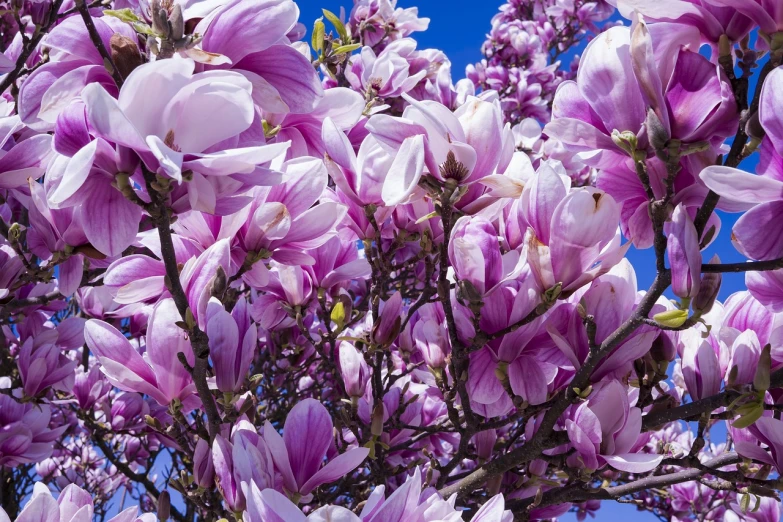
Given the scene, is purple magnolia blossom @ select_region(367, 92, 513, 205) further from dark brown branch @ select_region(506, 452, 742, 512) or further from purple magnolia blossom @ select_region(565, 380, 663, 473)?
dark brown branch @ select_region(506, 452, 742, 512)

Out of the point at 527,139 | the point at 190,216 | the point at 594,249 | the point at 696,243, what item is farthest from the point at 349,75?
the point at 696,243

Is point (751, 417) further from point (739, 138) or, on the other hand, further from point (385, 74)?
point (385, 74)

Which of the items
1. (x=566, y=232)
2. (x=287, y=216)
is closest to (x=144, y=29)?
(x=287, y=216)

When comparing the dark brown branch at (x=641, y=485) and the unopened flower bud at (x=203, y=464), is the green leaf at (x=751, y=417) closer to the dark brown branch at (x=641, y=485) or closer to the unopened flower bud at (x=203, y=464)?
the dark brown branch at (x=641, y=485)

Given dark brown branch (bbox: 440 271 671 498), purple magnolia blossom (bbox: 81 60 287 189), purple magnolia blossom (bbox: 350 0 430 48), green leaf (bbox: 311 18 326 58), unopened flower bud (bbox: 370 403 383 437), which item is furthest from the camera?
purple magnolia blossom (bbox: 350 0 430 48)

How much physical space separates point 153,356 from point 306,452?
0.27 m

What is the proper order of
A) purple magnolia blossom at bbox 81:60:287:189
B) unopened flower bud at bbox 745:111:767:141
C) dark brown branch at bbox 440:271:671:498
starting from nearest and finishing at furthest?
purple magnolia blossom at bbox 81:60:287:189
unopened flower bud at bbox 745:111:767:141
dark brown branch at bbox 440:271:671:498

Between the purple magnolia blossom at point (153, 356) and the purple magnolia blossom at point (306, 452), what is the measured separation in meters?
0.15

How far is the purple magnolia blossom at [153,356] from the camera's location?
880 mm

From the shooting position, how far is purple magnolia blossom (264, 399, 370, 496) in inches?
35.6

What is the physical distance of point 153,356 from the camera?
2.92ft

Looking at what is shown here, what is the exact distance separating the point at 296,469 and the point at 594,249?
543 mm

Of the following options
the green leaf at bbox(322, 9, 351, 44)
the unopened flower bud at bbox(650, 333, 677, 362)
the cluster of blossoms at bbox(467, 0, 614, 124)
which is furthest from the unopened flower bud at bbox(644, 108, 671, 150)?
the cluster of blossoms at bbox(467, 0, 614, 124)

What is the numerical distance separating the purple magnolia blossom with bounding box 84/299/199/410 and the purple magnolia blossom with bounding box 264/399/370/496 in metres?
0.15
